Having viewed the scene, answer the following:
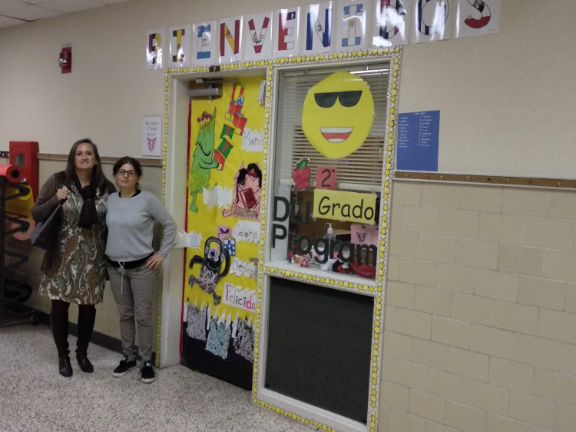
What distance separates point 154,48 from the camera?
344 centimetres

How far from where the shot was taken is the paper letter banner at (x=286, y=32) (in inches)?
108

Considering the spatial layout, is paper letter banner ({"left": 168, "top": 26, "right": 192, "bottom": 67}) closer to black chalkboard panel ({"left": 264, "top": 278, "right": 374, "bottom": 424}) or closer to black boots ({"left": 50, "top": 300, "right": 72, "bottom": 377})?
Result: black chalkboard panel ({"left": 264, "top": 278, "right": 374, "bottom": 424})

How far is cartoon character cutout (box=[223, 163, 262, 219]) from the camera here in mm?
3166

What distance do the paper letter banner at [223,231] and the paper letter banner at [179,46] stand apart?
27cm

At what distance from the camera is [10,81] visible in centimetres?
448

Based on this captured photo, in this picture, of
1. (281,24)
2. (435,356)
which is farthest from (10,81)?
(435,356)

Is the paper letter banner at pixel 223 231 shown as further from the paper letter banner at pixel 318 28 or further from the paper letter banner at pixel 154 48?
the paper letter banner at pixel 318 28

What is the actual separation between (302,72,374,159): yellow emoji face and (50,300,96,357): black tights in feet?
6.13

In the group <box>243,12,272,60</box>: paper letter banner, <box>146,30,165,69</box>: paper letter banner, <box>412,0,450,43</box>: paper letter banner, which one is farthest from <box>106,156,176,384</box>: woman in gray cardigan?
<box>412,0,450,43</box>: paper letter banner

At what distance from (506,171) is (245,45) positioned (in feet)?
5.28

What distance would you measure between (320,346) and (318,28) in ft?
5.46

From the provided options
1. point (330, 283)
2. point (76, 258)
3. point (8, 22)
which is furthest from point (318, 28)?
point (8, 22)

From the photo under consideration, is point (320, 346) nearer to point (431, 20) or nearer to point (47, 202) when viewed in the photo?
point (431, 20)

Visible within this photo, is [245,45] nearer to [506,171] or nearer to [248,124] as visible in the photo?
[248,124]
